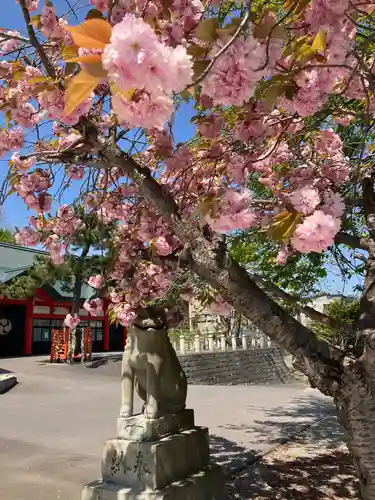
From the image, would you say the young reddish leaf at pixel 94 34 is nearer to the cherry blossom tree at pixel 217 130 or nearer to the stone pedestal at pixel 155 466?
the cherry blossom tree at pixel 217 130

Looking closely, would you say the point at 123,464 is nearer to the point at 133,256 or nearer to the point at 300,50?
the point at 133,256

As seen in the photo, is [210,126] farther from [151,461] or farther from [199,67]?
[151,461]

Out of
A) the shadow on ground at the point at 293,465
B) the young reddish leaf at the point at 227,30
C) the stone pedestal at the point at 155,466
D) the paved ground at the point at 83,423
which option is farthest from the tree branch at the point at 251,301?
the paved ground at the point at 83,423

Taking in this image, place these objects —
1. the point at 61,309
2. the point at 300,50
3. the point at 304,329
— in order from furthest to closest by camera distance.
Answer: the point at 61,309 → the point at 304,329 → the point at 300,50

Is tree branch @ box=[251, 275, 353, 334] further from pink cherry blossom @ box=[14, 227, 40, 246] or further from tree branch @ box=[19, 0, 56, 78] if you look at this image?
pink cherry blossom @ box=[14, 227, 40, 246]

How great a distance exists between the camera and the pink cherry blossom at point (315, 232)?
191 centimetres

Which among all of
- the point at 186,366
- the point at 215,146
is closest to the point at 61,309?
the point at 186,366

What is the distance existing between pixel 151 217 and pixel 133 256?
70cm

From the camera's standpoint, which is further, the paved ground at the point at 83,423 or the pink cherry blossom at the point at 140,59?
the paved ground at the point at 83,423

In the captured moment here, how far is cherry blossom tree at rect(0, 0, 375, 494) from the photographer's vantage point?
1.55m

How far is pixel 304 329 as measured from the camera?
8.38ft

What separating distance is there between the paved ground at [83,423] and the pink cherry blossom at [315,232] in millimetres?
3871

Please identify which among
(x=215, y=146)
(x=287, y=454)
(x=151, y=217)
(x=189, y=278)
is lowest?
(x=287, y=454)

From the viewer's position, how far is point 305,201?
2.02 meters
